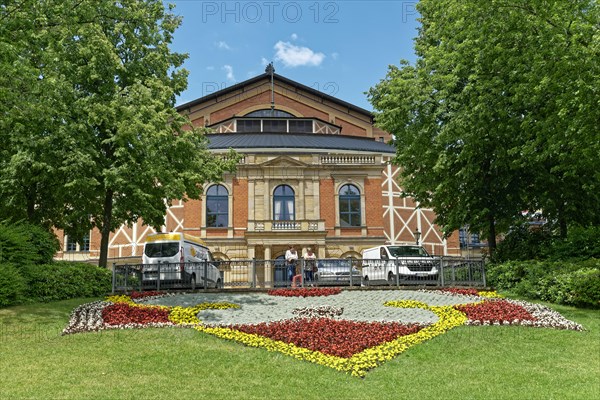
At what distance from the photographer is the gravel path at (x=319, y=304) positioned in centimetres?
1430

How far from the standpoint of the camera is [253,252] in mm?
35938

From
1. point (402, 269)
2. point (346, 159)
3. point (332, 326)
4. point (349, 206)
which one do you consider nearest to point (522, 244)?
point (402, 269)

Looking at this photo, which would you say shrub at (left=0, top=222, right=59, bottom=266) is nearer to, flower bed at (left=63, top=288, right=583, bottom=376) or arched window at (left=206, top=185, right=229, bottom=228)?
flower bed at (left=63, top=288, right=583, bottom=376)

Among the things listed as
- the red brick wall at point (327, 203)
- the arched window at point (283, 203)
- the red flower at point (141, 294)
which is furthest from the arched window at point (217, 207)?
the red flower at point (141, 294)

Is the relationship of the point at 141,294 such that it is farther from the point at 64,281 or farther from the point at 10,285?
the point at 10,285

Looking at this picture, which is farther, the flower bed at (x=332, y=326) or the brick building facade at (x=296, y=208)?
the brick building facade at (x=296, y=208)

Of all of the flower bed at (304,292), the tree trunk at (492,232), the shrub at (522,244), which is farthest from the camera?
the tree trunk at (492,232)

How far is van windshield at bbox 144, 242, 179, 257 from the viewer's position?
25.2 meters

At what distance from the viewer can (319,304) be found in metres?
16.9

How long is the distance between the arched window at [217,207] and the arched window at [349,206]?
27.4ft

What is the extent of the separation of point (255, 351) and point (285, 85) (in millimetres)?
45504

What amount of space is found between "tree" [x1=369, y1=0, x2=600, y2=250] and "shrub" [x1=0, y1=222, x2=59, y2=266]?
46.1 feet

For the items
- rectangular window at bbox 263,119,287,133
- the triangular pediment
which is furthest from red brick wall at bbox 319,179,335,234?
rectangular window at bbox 263,119,287,133

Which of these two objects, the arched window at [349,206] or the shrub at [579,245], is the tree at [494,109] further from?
the arched window at [349,206]
